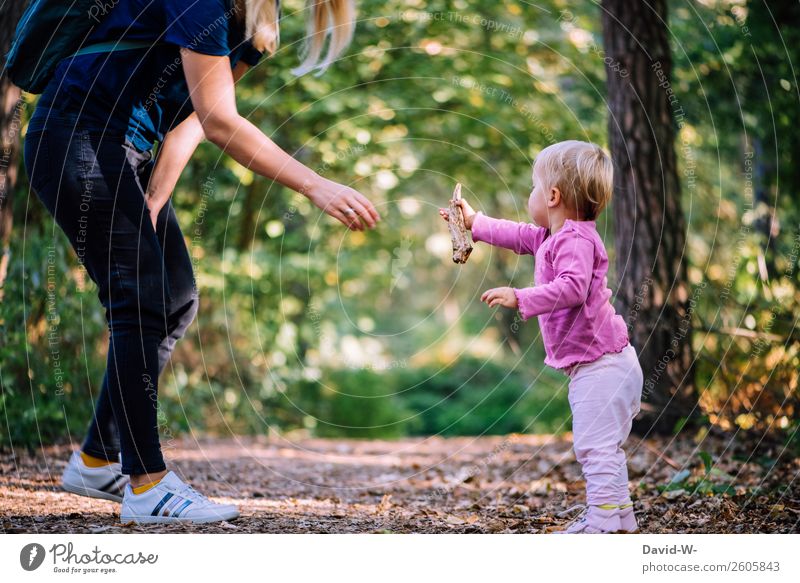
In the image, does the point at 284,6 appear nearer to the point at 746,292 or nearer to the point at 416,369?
the point at 746,292

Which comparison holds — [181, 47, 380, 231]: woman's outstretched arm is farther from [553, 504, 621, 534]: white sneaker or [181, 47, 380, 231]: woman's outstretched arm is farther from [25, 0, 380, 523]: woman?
[553, 504, 621, 534]: white sneaker

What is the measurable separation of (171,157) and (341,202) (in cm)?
92

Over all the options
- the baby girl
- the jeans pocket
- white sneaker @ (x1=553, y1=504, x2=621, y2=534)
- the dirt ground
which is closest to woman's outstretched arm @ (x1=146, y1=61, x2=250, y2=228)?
the jeans pocket

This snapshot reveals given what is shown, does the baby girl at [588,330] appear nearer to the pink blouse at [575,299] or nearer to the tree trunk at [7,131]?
the pink blouse at [575,299]

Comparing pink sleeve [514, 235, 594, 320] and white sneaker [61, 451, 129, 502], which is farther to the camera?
white sneaker [61, 451, 129, 502]

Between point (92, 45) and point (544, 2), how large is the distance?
19.3 ft

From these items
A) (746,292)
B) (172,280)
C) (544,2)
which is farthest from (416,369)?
(172,280)

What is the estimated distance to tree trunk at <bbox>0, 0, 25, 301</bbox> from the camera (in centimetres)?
402

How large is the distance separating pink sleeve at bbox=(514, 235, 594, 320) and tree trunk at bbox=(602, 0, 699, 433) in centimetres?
207

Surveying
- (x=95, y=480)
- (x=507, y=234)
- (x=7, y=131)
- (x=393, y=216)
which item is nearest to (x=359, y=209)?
(x=507, y=234)

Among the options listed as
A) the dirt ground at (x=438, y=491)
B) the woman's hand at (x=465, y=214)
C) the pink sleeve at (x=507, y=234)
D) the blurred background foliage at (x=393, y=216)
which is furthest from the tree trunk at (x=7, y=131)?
the pink sleeve at (x=507, y=234)

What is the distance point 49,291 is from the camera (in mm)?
4809

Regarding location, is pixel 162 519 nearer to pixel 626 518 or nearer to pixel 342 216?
pixel 342 216

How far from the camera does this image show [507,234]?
9.87 feet
